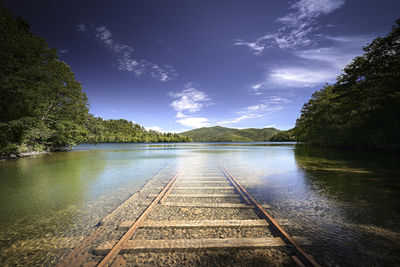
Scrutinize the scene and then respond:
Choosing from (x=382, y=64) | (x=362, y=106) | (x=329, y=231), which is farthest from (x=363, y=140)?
(x=329, y=231)

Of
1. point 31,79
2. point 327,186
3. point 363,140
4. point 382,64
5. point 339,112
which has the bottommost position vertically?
point 327,186

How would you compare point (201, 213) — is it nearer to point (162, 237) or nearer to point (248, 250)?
point (162, 237)

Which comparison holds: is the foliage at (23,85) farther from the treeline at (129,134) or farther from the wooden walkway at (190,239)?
the treeline at (129,134)

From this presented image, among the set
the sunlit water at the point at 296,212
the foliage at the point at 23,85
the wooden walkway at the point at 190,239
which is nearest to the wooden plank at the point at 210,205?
the wooden walkway at the point at 190,239

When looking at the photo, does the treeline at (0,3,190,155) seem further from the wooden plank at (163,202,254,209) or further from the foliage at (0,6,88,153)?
the wooden plank at (163,202,254,209)

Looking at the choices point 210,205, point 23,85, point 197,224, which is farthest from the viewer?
point 23,85

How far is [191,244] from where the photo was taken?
3.62m

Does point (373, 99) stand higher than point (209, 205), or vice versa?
point (373, 99)

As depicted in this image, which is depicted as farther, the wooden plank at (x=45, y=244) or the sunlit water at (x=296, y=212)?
the wooden plank at (x=45, y=244)

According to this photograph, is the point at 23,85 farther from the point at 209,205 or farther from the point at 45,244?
the point at 209,205

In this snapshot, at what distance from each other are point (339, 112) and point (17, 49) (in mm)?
60433

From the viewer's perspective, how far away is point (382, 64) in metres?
23.5

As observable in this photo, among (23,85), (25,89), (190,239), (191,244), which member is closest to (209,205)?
(190,239)

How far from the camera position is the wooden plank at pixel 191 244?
3.48 m
